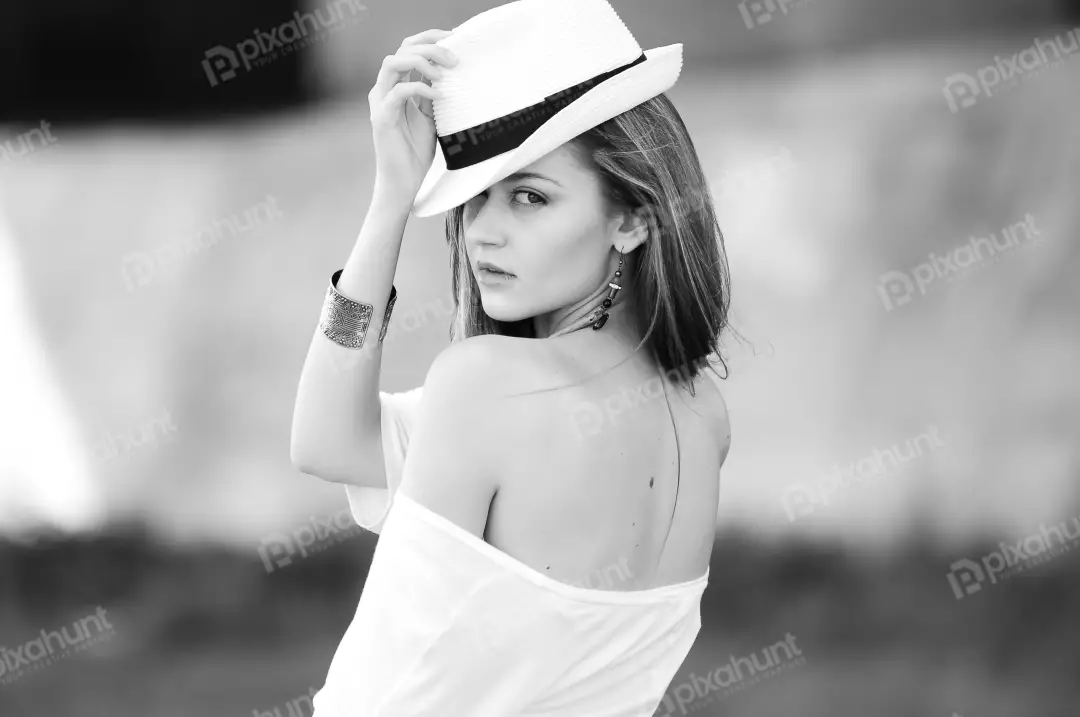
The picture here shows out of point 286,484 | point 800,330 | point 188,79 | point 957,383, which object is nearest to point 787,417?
point 800,330

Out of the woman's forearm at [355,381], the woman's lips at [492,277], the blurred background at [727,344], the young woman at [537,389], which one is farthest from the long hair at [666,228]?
the blurred background at [727,344]

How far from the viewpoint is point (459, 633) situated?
1.07 m

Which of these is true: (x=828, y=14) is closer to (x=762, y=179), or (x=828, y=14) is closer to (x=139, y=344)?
(x=762, y=179)

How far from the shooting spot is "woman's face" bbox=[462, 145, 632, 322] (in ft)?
3.88

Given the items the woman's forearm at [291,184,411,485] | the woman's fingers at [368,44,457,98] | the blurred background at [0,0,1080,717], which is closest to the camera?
the woman's fingers at [368,44,457,98]

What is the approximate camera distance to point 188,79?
5.08 metres

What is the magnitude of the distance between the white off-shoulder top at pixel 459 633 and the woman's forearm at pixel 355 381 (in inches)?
10.6

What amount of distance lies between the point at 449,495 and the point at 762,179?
3697mm

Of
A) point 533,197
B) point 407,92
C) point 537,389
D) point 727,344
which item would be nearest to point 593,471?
point 537,389

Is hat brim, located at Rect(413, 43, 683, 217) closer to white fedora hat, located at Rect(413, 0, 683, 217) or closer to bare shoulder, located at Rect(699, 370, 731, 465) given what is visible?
white fedora hat, located at Rect(413, 0, 683, 217)

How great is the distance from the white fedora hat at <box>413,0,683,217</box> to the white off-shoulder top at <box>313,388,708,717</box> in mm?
361

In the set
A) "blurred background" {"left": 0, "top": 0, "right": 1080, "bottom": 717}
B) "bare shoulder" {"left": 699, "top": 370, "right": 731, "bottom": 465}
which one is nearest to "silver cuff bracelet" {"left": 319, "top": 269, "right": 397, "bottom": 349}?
"bare shoulder" {"left": 699, "top": 370, "right": 731, "bottom": 465}

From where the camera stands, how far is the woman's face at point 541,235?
118 cm

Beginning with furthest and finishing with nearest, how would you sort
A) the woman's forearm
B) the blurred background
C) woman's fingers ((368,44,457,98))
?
the blurred background, the woman's forearm, woman's fingers ((368,44,457,98))
